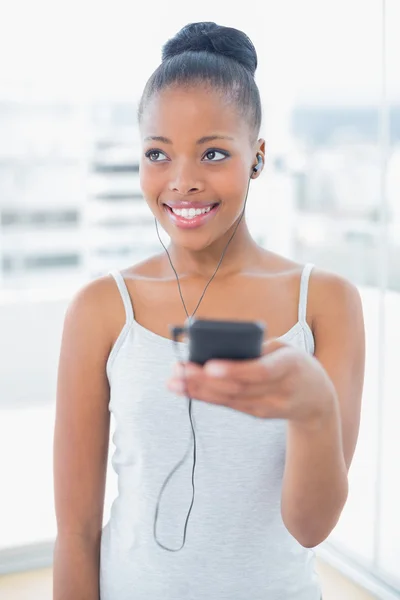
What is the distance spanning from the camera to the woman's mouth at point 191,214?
101 cm

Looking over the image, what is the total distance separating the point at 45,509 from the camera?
2963mm

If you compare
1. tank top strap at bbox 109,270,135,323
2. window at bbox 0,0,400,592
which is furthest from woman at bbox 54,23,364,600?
window at bbox 0,0,400,592

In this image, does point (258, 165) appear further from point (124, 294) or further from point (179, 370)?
point (179, 370)

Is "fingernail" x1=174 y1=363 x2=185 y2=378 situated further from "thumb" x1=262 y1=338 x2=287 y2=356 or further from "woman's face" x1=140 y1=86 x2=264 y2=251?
"woman's face" x1=140 y1=86 x2=264 y2=251

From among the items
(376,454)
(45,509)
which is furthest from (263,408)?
(45,509)

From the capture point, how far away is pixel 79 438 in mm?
1075

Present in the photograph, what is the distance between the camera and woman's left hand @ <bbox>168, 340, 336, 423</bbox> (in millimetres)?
651

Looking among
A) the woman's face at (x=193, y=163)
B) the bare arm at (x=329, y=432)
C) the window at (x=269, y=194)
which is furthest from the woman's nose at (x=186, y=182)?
the window at (x=269, y=194)

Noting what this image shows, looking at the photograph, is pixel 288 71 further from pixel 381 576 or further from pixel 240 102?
pixel 240 102

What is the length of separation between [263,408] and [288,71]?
3.10m

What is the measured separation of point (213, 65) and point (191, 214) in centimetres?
22

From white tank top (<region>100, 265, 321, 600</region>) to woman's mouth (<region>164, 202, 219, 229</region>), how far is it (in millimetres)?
171

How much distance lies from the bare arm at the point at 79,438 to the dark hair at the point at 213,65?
325 millimetres

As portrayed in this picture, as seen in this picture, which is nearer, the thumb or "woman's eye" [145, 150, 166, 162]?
the thumb
